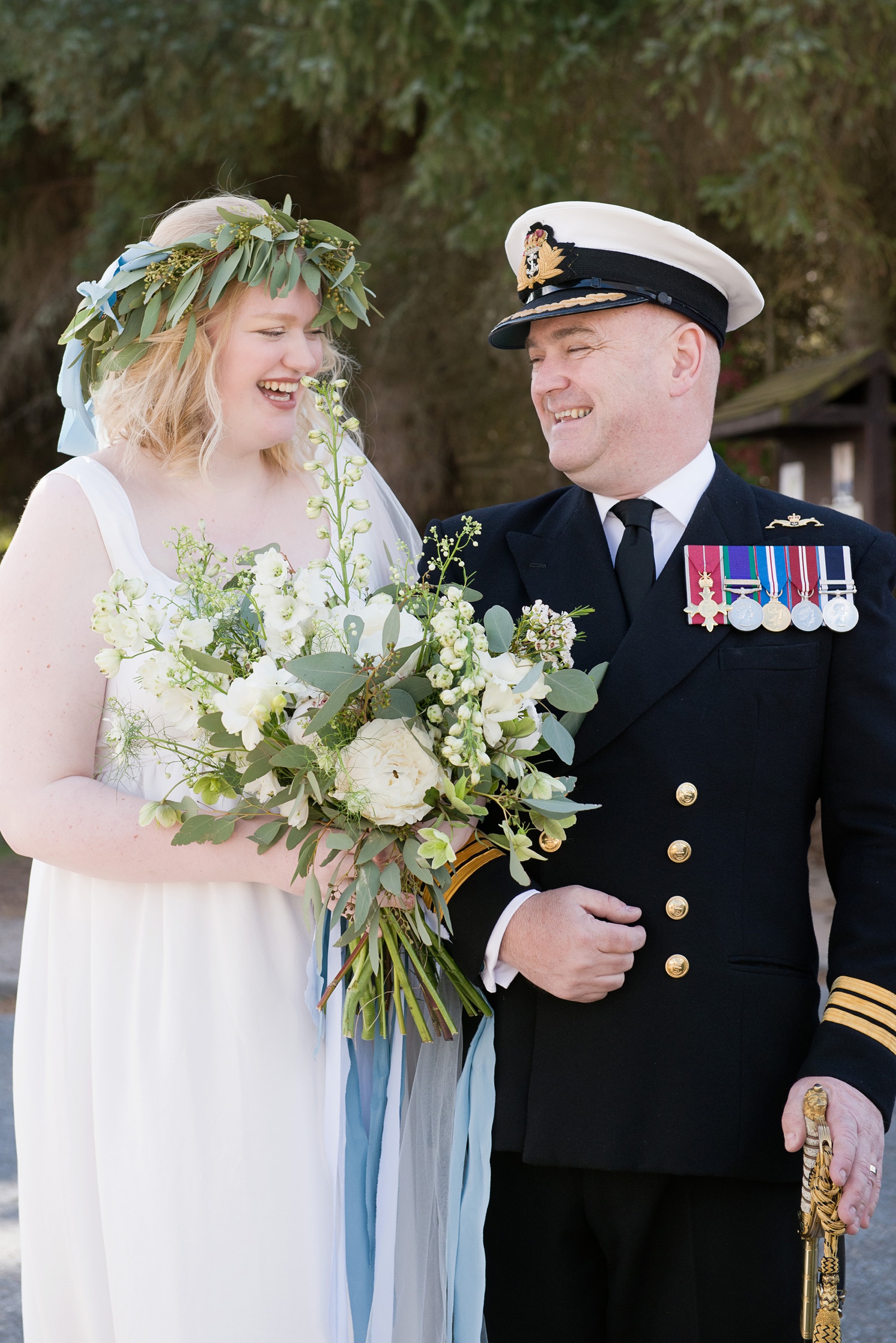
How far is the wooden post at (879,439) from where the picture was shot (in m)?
6.77

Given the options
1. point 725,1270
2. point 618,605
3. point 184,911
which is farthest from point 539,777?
point 725,1270

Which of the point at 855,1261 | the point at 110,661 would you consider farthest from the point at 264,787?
the point at 855,1261

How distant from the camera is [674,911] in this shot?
1.93 m

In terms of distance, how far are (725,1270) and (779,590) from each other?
1025 mm

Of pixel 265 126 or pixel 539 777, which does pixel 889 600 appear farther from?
pixel 265 126

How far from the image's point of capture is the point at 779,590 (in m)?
2.04

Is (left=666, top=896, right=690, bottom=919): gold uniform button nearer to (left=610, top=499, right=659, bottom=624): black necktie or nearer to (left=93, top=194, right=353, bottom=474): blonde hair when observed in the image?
(left=610, top=499, right=659, bottom=624): black necktie

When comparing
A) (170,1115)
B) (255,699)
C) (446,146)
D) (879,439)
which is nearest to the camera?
(255,699)

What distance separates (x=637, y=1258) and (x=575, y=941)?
1.73 feet

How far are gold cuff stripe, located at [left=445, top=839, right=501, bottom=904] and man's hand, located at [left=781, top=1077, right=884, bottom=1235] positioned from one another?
1.80ft

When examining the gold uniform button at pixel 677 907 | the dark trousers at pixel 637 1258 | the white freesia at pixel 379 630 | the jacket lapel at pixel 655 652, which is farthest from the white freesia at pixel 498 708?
the dark trousers at pixel 637 1258

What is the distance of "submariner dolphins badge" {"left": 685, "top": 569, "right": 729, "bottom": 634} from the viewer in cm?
202

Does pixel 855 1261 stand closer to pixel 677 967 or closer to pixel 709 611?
pixel 677 967

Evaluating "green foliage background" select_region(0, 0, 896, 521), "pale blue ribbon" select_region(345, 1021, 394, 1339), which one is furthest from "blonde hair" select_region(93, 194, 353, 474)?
"green foliage background" select_region(0, 0, 896, 521)
